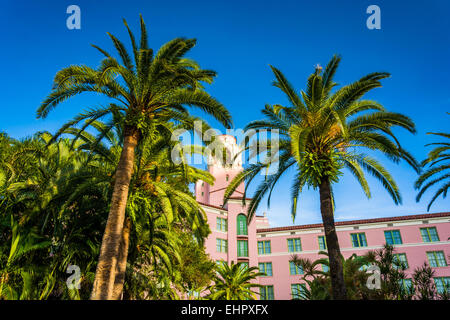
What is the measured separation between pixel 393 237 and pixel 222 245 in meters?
21.8

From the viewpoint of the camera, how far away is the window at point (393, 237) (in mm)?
39550

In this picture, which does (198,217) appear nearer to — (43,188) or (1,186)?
(43,188)

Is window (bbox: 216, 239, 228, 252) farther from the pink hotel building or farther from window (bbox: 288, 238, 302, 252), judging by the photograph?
window (bbox: 288, 238, 302, 252)

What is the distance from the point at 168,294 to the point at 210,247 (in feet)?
49.8

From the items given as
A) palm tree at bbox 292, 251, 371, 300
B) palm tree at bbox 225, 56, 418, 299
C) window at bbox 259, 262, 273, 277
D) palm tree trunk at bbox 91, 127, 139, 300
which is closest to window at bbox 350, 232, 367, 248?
window at bbox 259, 262, 273, 277

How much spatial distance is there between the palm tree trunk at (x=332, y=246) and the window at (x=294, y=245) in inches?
1243

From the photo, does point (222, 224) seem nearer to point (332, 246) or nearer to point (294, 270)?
point (294, 270)

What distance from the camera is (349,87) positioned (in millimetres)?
12875

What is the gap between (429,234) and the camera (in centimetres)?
3853

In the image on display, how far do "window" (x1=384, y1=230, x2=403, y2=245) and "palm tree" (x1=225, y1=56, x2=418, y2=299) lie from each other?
30.2 meters

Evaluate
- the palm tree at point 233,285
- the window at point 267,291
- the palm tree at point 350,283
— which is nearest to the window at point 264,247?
the window at point 267,291

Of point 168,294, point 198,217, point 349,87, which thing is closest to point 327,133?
point 349,87

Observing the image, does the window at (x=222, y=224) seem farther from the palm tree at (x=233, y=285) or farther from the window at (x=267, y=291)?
the palm tree at (x=233, y=285)

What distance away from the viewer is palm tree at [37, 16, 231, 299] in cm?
1144
